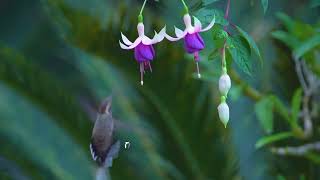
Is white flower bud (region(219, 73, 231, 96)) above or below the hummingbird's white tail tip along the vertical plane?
above

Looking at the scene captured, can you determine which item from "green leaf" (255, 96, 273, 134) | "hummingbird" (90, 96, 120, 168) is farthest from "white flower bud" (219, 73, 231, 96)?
"green leaf" (255, 96, 273, 134)

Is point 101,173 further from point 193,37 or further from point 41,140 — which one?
point 41,140

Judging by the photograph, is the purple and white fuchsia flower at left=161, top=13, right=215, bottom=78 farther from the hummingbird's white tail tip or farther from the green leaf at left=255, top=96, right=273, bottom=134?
the green leaf at left=255, top=96, right=273, bottom=134

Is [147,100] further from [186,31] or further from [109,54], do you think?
[186,31]

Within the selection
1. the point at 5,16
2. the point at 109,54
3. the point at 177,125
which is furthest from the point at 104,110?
the point at 5,16

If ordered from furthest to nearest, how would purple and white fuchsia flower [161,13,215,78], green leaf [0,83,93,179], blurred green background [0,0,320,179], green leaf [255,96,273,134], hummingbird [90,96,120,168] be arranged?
green leaf [0,83,93,179]
blurred green background [0,0,320,179]
green leaf [255,96,273,134]
hummingbird [90,96,120,168]
purple and white fuchsia flower [161,13,215,78]

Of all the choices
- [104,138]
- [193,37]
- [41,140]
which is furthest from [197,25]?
[41,140]

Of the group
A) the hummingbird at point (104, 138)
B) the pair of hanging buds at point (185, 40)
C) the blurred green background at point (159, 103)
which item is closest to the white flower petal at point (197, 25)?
the pair of hanging buds at point (185, 40)
